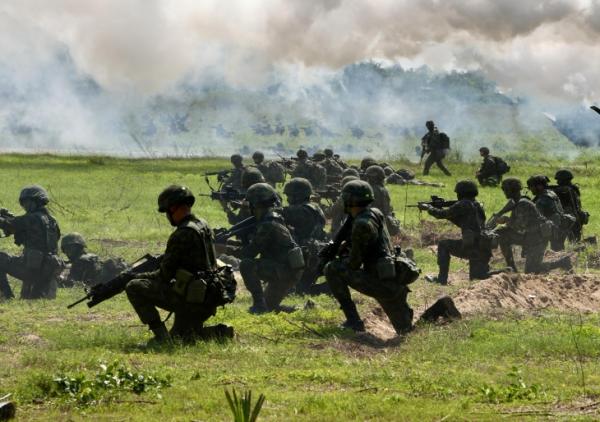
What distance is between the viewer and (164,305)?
11312 millimetres

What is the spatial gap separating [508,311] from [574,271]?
5.92 m

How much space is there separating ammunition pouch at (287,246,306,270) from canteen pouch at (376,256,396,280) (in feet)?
8.53

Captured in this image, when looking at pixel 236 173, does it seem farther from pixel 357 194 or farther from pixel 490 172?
pixel 357 194

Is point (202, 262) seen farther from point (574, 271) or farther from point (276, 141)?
point (276, 141)

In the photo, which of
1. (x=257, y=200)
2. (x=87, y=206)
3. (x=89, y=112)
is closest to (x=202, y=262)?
(x=257, y=200)

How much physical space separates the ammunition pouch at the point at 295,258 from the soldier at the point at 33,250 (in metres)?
4.31

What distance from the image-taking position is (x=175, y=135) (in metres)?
65.3

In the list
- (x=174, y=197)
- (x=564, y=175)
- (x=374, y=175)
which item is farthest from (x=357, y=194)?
(x=564, y=175)

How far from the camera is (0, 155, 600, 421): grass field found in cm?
834

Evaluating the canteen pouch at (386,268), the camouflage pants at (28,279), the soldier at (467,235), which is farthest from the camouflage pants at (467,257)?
the camouflage pants at (28,279)

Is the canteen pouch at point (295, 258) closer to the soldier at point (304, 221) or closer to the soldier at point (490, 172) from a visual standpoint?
the soldier at point (304, 221)

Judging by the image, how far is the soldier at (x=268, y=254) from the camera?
14.6 m

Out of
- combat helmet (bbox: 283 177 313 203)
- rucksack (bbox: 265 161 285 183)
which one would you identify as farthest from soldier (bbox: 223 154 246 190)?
combat helmet (bbox: 283 177 313 203)

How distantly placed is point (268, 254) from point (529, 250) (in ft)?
19.7
